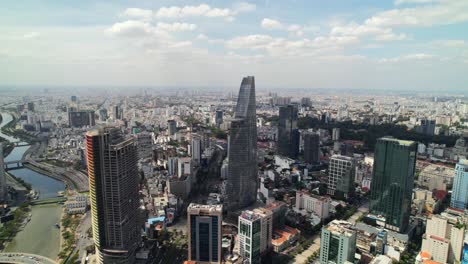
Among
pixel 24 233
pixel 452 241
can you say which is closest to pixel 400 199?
pixel 452 241

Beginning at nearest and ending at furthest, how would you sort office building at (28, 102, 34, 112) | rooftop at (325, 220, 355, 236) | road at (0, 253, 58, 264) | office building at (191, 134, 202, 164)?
rooftop at (325, 220, 355, 236) → road at (0, 253, 58, 264) → office building at (191, 134, 202, 164) → office building at (28, 102, 34, 112)

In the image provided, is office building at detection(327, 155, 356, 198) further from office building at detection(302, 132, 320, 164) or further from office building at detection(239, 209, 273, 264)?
office building at detection(239, 209, 273, 264)

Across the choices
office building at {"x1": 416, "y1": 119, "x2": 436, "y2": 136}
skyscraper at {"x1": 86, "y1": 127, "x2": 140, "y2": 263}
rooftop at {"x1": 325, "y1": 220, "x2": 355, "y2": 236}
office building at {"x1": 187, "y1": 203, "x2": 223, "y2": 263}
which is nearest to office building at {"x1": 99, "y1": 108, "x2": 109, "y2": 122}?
skyscraper at {"x1": 86, "y1": 127, "x2": 140, "y2": 263}

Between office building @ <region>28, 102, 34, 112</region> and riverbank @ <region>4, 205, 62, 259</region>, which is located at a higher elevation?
office building @ <region>28, 102, 34, 112</region>

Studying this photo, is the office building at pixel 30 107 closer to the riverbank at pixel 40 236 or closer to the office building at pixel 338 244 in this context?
the riverbank at pixel 40 236

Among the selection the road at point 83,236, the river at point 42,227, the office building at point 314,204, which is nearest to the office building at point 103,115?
the river at point 42,227

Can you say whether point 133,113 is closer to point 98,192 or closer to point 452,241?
point 98,192

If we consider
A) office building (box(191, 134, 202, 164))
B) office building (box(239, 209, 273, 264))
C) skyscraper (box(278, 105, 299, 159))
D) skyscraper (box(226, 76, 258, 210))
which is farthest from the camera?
skyscraper (box(278, 105, 299, 159))
